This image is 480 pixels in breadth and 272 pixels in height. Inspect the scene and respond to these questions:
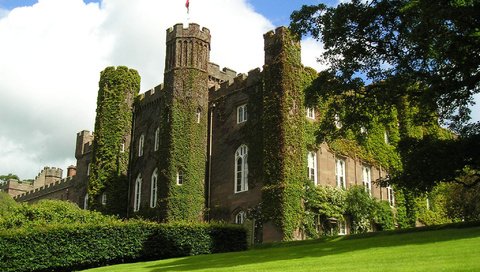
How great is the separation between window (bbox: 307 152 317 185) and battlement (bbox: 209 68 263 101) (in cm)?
529

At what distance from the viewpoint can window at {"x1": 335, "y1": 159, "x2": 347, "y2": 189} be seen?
35.5 meters

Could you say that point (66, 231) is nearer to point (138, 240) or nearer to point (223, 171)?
point (138, 240)

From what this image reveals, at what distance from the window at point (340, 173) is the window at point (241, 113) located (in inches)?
235

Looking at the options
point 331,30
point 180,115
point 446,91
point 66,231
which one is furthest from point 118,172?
point 446,91

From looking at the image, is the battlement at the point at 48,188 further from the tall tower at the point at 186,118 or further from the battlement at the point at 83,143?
the tall tower at the point at 186,118

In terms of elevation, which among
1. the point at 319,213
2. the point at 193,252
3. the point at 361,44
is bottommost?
the point at 193,252

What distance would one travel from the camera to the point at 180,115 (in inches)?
1467

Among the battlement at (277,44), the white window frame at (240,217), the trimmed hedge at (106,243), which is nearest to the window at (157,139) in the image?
the white window frame at (240,217)

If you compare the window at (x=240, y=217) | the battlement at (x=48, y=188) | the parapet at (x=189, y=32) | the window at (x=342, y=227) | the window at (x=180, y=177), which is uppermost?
the parapet at (x=189, y=32)

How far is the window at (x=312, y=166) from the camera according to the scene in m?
33.7

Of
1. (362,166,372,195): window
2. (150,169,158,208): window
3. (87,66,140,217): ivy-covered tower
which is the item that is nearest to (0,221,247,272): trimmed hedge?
(362,166,372,195): window

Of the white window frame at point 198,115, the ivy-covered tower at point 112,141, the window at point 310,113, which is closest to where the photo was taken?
the window at point 310,113

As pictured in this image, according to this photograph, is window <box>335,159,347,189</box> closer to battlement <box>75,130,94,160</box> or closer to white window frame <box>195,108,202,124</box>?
white window frame <box>195,108,202,124</box>

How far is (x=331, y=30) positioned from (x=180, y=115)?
52.0ft
